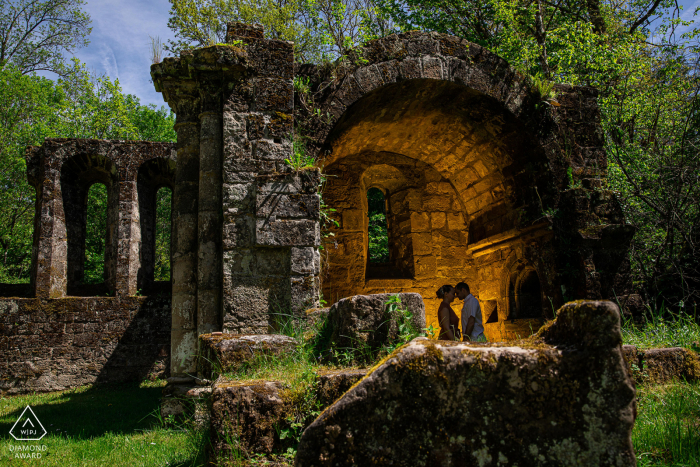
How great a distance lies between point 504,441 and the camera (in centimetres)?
166

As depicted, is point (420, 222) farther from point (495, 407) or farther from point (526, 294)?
point (495, 407)

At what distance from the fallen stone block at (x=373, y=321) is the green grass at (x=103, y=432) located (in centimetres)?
107

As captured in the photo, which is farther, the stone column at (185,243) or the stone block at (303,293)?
the stone column at (185,243)

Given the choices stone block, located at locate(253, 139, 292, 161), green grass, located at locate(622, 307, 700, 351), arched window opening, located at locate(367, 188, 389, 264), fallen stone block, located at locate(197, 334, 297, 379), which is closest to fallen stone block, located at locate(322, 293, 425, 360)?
fallen stone block, located at locate(197, 334, 297, 379)

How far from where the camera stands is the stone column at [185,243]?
5652mm

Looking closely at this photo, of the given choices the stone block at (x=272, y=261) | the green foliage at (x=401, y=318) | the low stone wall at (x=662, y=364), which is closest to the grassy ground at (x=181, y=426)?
the low stone wall at (x=662, y=364)

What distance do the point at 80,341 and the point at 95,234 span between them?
8.80 m

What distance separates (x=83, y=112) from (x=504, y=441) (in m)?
20.9

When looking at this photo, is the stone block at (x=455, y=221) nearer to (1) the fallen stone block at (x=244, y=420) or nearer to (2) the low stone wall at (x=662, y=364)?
(2) the low stone wall at (x=662, y=364)

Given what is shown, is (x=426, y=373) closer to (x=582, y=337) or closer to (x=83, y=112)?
(x=582, y=337)

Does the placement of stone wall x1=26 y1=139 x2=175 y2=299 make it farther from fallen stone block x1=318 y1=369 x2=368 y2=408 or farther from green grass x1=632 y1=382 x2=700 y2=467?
green grass x1=632 y1=382 x2=700 y2=467

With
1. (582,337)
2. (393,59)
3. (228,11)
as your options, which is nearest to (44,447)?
(582,337)

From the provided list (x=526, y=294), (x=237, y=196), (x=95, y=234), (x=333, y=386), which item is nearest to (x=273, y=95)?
(x=237, y=196)

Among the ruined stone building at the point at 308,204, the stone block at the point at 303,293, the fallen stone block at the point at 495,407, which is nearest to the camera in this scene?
the fallen stone block at the point at 495,407
